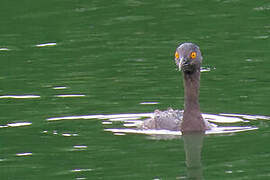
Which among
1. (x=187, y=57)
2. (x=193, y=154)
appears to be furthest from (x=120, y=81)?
(x=193, y=154)

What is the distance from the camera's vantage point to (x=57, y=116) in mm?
20406

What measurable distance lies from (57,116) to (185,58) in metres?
2.57

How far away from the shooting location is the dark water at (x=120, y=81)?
55.5 feet

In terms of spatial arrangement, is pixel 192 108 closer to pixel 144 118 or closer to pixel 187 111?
pixel 187 111

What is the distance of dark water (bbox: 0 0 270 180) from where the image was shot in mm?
16906

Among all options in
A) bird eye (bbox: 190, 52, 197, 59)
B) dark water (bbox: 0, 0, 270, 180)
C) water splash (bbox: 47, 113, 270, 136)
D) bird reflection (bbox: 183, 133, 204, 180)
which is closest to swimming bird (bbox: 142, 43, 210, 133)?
bird eye (bbox: 190, 52, 197, 59)

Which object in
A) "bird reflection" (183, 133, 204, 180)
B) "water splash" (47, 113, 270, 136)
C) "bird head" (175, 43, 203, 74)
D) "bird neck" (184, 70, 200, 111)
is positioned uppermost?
"bird head" (175, 43, 203, 74)

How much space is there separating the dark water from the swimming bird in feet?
2.47

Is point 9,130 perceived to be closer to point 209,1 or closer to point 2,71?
point 2,71

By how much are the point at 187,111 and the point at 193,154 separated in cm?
212

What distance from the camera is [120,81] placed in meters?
23.2

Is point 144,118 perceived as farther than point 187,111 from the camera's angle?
Yes

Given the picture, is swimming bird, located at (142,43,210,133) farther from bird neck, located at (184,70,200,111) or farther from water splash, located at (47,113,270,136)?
water splash, located at (47,113,270,136)

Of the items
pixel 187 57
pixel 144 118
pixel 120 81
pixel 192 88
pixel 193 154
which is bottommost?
pixel 193 154
